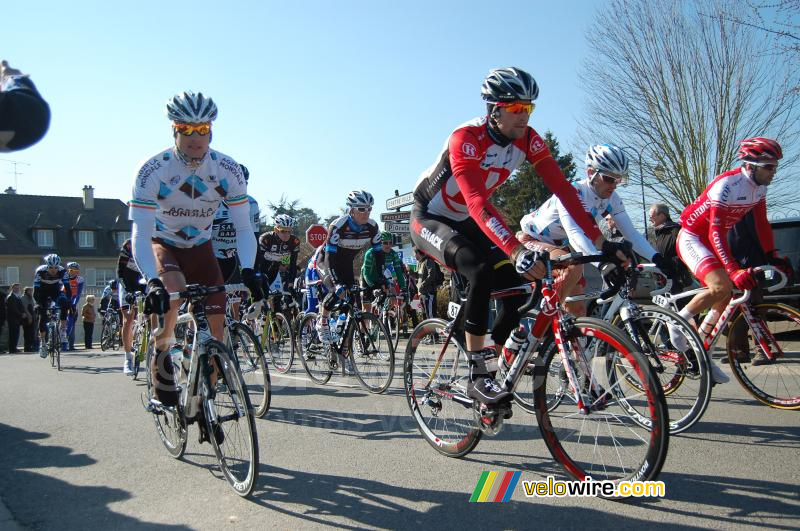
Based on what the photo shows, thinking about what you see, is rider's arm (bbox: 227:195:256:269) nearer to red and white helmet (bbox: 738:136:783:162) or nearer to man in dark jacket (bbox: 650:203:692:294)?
red and white helmet (bbox: 738:136:783:162)

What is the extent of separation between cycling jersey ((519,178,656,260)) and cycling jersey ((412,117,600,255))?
81 cm

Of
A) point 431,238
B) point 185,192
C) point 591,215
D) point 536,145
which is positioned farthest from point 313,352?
point 536,145

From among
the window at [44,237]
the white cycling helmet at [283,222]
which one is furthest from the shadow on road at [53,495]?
the window at [44,237]

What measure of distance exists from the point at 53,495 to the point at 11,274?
56440 millimetres

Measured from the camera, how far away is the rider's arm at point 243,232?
183 inches

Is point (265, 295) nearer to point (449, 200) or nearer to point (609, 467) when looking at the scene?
point (449, 200)

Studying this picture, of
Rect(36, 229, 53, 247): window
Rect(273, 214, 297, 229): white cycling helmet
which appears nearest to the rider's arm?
Rect(273, 214, 297, 229): white cycling helmet

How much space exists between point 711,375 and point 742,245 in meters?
2.90

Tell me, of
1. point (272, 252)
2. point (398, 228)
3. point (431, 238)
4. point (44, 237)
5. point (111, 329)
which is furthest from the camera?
point (44, 237)

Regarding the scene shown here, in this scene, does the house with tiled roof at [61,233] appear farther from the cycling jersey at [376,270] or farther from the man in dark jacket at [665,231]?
the man in dark jacket at [665,231]

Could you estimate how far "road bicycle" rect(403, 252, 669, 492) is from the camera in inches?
123

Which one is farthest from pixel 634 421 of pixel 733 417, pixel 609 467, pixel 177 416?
pixel 177 416

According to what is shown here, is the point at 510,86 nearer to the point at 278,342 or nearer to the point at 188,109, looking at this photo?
the point at 188,109

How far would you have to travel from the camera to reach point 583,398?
348 cm
